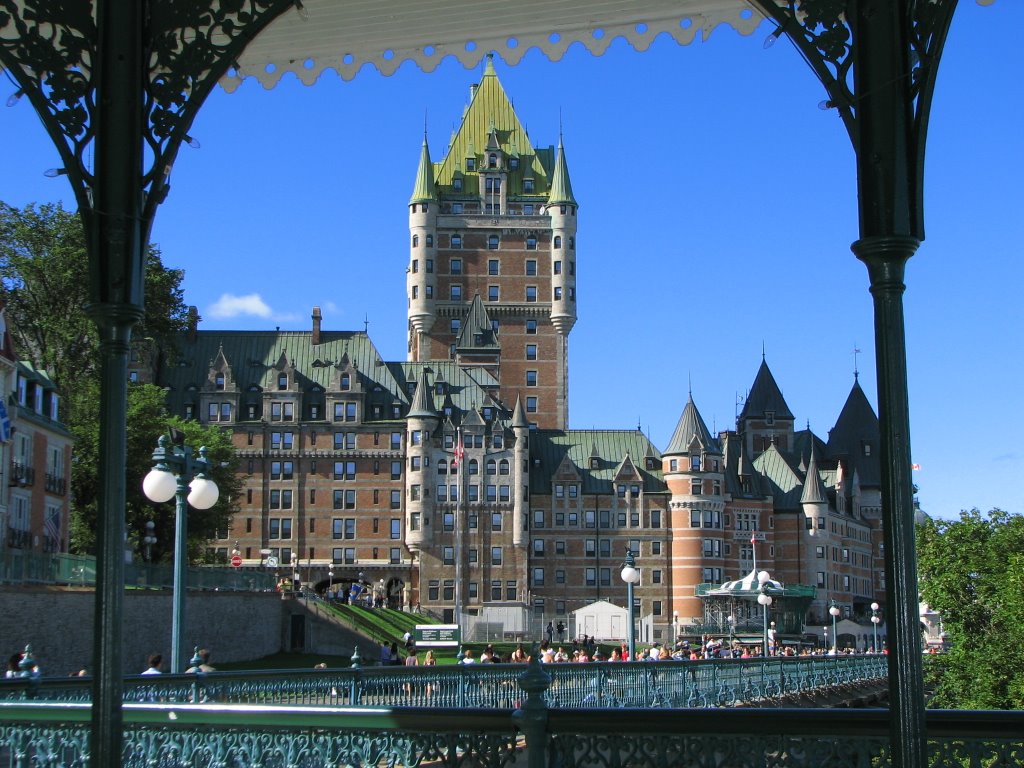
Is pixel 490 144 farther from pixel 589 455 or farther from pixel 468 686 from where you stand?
pixel 468 686

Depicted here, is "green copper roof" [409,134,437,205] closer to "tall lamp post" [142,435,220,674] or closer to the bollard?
"tall lamp post" [142,435,220,674]

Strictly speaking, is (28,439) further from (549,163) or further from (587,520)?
(549,163)

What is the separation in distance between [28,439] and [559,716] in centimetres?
4624

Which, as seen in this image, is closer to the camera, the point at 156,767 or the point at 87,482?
the point at 156,767

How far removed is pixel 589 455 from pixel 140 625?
6331 cm

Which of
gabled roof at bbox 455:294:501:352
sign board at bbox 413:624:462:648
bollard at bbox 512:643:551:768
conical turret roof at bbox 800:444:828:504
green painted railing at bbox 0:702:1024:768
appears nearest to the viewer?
green painted railing at bbox 0:702:1024:768

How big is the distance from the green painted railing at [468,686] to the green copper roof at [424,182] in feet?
259

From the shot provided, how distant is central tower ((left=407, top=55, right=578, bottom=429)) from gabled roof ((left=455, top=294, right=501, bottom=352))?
6.05 ft

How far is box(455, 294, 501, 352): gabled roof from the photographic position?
110562mm

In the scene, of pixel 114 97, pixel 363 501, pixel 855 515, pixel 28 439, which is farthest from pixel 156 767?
pixel 855 515

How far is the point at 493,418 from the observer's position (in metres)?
104

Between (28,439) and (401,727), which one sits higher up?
(28,439)

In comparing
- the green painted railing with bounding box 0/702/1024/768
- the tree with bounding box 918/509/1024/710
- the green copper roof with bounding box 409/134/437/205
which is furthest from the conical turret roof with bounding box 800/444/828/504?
the green painted railing with bounding box 0/702/1024/768

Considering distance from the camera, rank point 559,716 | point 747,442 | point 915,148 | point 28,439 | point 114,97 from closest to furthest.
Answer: point 915,148
point 114,97
point 559,716
point 28,439
point 747,442
